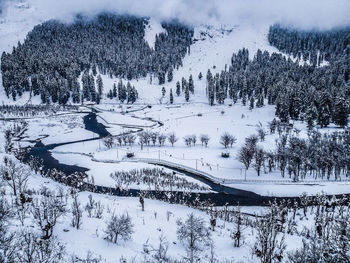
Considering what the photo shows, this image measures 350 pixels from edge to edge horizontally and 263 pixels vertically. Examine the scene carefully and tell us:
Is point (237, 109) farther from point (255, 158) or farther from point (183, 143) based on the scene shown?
point (255, 158)

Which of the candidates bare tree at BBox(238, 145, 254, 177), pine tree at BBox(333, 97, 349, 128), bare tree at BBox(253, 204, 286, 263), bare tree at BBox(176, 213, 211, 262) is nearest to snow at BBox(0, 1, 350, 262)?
bare tree at BBox(176, 213, 211, 262)

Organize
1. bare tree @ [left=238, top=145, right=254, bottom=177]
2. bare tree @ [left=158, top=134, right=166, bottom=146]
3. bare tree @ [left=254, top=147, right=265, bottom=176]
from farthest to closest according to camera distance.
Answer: bare tree @ [left=158, top=134, right=166, bottom=146] → bare tree @ [left=238, top=145, right=254, bottom=177] → bare tree @ [left=254, top=147, right=265, bottom=176]

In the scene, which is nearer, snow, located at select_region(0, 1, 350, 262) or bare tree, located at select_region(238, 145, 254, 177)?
snow, located at select_region(0, 1, 350, 262)

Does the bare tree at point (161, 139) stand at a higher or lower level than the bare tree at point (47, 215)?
higher

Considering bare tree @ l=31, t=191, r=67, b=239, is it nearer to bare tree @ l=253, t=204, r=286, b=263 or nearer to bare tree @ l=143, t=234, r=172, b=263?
bare tree @ l=143, t=234, r=172, b=263

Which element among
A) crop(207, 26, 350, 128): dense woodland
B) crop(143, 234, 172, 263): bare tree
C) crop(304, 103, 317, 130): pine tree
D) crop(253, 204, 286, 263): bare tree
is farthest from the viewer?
crop(207, 26, 350, 128): dense woodland

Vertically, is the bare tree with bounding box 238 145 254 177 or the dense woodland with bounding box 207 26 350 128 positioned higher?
the dense woodland with bounding box 207 26 350 128

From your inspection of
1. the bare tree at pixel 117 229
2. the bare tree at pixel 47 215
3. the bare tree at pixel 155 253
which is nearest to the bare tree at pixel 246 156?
the bare tree at pixel 155 253

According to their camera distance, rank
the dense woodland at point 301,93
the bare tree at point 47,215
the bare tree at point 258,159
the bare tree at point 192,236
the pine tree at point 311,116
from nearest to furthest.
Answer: the bare tree at point 47,215 → the bare tree at point 192,236 → the bare tree at point 258,159 → the pine tree at point 311,116 → the dense woodland at point 301,93

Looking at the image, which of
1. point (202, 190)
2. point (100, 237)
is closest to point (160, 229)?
point (100, 237)

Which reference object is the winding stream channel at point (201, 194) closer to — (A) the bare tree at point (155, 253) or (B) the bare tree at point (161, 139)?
(B) the bare tree at point (161, 139)

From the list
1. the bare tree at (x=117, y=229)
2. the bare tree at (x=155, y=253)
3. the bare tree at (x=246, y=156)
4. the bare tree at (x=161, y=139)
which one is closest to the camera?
the bare tree at (x=155, y=253)
